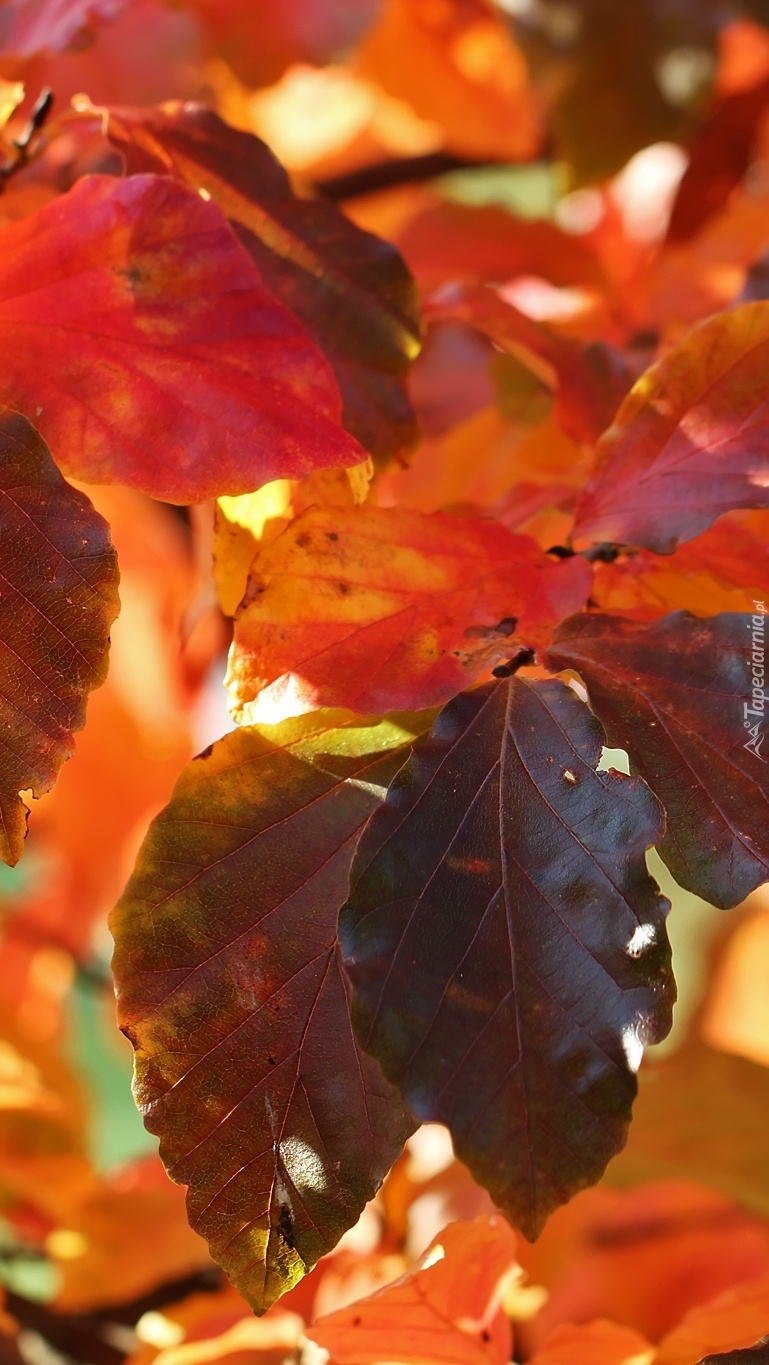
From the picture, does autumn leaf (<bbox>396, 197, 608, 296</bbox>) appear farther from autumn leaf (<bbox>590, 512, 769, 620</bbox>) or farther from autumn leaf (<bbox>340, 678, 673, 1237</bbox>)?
autumn leaf (<bbox>340, 678, 673, 1237</bbox>)

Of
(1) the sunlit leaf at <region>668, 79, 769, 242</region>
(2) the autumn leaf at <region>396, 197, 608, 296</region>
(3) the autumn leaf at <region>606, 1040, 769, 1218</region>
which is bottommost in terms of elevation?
(3) the autumn leaf at <region>606, 1040, 769, 1218</region>

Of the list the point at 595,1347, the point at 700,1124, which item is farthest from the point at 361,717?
the point at 700,1124

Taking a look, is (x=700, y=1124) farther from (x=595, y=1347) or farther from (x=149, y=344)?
(x=149, y=344)

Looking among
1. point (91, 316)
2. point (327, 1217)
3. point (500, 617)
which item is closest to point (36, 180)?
point (91, 316)

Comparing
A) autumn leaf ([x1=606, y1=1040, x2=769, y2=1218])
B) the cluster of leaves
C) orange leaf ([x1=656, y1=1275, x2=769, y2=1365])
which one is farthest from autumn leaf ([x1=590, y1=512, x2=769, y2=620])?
autumn leaf ([x1=606, y1=1040, x2=769, y2=1218])

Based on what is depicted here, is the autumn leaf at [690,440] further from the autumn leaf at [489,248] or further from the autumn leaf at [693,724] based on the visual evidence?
the autumn leaf at [489,248]
